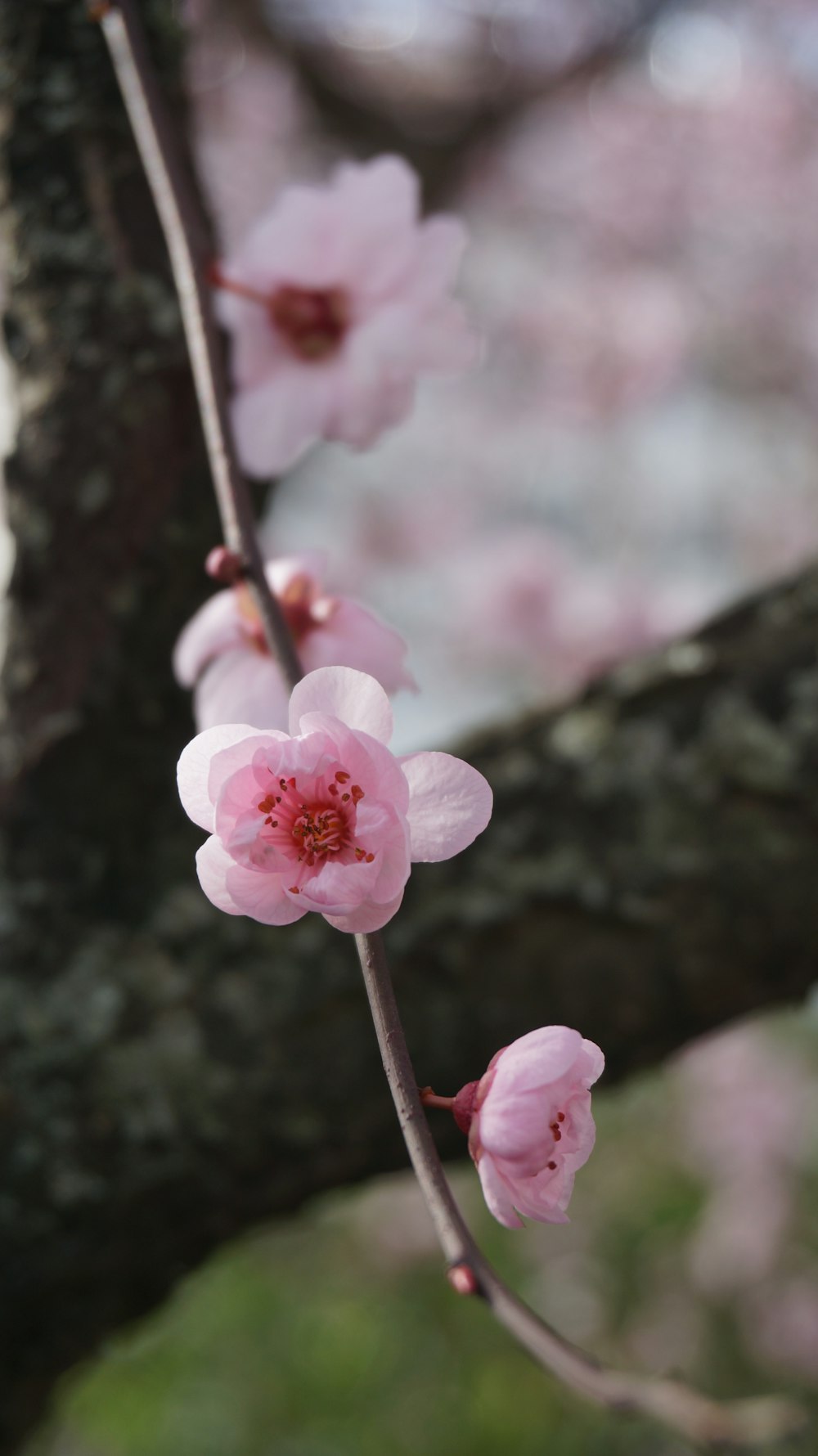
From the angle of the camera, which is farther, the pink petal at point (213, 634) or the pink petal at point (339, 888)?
the pink petal at point (213, 634)

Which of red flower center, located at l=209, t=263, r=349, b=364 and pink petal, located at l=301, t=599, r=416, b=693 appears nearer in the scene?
pink petal, located at l=301, t=599, r=416, b=693

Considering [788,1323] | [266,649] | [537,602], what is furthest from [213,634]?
[788,1323]

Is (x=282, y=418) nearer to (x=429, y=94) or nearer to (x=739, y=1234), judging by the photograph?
(x=429, y=94)

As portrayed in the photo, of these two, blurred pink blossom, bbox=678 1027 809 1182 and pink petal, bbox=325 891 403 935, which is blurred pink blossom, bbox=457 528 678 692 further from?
blurred pink blossom, bbox=678 1027 809 1182

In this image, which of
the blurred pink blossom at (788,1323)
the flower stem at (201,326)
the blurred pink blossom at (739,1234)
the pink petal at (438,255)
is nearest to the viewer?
the flower stem at (201,326)

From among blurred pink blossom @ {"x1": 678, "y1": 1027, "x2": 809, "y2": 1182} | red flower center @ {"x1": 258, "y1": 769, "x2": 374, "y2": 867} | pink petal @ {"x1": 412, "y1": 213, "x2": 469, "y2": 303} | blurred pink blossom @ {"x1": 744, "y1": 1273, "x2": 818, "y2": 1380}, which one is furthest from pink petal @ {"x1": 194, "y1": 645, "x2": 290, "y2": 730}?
blurred pink blossom @ {"x1": 678, "y1": 1027, "x2": 809, "y2": 1182}

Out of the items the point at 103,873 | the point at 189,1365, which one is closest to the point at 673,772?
the point at 103,873

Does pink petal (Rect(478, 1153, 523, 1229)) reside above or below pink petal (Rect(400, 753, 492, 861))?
below

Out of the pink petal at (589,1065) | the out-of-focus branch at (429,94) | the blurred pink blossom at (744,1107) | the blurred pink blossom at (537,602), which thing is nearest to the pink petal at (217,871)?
the pink petal at (589,1065)

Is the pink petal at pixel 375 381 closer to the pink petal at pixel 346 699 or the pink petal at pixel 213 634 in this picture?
the pink petal at pixel 213 634
